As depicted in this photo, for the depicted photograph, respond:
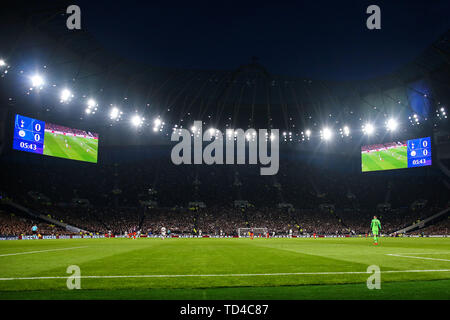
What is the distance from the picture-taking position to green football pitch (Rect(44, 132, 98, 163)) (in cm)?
5019

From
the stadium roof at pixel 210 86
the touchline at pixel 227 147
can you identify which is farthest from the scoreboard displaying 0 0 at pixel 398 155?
the touchline at pixel 227 147

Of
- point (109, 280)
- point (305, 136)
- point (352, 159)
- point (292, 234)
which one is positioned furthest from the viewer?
point (352, 159)

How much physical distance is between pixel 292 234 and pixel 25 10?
151 feet

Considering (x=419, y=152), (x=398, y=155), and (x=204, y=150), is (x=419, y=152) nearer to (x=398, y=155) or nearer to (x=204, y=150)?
(x=398, y=155)

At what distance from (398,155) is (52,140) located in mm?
58193

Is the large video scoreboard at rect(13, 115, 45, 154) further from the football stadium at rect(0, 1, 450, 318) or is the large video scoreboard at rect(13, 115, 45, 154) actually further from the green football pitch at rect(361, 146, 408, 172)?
the green football pitch at rect(361, 146, 408, 172)

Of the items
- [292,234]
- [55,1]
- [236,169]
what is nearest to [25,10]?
[55,1]

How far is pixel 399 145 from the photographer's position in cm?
6050

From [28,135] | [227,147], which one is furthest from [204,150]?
[28,135]

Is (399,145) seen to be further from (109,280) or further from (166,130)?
(109,280)

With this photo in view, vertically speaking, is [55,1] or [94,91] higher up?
[55,1]

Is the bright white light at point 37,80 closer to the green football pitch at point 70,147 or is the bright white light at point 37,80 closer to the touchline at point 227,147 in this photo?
the green football pitch at point 70,147

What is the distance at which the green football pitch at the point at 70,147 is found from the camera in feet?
165
